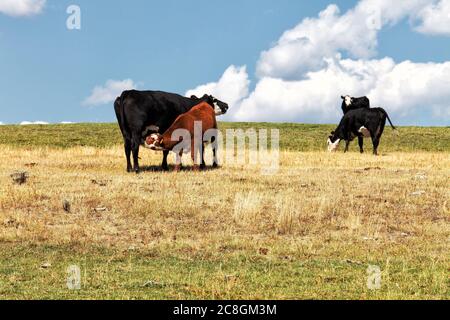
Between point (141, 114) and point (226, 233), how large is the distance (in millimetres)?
9886

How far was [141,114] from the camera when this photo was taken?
23.8 meters

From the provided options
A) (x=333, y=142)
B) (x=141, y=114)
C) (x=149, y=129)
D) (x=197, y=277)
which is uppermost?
(x=141, y=114)

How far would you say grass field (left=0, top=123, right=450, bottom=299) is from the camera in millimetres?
10578

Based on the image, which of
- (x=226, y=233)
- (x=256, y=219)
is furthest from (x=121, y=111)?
(x=226, y=233)

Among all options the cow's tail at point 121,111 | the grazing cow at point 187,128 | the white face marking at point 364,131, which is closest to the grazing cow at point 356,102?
the white face marking at point 364,131

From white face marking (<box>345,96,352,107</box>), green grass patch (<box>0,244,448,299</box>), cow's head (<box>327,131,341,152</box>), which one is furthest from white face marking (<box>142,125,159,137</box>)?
white face marking (<box>345,96,352,107</box>)

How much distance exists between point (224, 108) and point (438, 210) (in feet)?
37.9

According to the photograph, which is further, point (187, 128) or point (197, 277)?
point (187, 128)

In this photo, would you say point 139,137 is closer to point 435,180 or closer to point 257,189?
point 257,189

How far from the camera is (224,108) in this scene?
2684 cm

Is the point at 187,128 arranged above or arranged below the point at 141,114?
below

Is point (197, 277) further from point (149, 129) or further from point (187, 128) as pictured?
point (149, 129)

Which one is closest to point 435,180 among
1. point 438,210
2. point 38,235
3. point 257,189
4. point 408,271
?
point 438,210

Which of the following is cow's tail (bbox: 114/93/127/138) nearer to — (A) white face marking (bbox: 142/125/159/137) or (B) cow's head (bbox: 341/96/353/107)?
(A) white face marking (bbox: 142/125/159/137)
